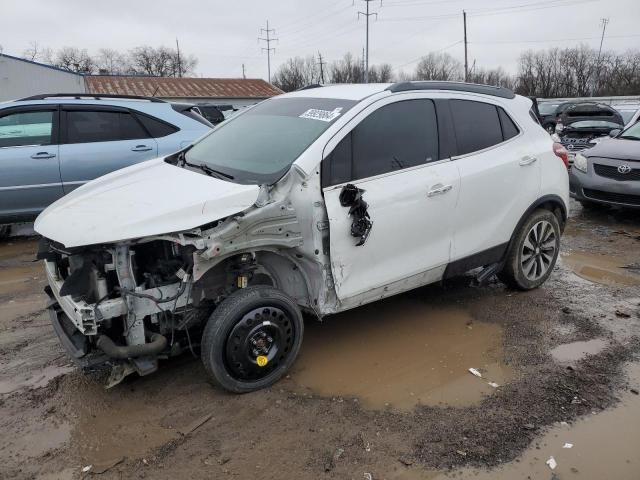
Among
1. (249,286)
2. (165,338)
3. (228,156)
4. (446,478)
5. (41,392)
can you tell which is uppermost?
(228,156)

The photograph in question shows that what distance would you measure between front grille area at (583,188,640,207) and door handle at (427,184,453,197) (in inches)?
198

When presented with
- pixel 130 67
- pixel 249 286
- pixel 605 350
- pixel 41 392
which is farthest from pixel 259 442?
pixel 130 67

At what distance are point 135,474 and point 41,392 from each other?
1152mm

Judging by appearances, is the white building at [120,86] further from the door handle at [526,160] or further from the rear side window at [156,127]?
the door handle at [526,160]

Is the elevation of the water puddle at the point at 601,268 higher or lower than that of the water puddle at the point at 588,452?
higher

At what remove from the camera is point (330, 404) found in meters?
3.22

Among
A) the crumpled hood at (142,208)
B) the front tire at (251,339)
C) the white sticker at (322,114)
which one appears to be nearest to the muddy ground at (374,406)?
the front tire at (251,339)

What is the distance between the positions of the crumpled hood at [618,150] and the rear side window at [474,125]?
4.22 meters

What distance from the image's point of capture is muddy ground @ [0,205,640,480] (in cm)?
271

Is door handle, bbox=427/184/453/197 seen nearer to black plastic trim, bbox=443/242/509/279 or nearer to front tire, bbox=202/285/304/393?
black plastic trim, bbox=443/242/509/279

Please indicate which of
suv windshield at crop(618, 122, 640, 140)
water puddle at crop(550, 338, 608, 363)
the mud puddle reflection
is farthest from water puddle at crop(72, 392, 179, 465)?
suv windshield at crop(618, 122, 640, 140)

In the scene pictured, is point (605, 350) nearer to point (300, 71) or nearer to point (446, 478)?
point (446, 478)

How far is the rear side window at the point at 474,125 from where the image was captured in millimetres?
4109

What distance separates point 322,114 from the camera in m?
3.68
